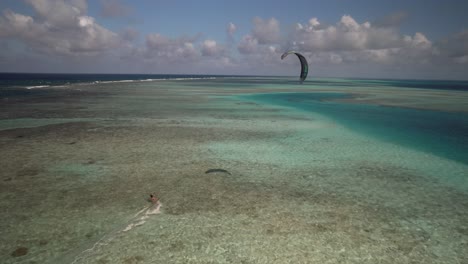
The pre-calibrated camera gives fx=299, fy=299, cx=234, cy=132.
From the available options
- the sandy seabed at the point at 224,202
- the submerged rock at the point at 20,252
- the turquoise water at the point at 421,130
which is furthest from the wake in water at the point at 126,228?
the turquoise water at the point at 421,130

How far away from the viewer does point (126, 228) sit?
22.7 ft

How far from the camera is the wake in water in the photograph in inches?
234

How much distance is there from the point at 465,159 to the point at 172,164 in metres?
13.1

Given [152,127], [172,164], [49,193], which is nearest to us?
[49,193]

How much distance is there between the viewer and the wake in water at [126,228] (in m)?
5.95

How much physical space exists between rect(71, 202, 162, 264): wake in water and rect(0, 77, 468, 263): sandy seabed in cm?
3

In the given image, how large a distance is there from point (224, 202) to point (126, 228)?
2.70 m

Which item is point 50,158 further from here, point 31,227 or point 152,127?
point 152,127

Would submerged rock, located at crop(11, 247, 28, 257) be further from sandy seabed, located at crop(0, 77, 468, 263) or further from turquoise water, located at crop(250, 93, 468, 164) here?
turquoise water, located at crop(250, 93, 468, 164)

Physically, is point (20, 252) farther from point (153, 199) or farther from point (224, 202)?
point (224, 202)

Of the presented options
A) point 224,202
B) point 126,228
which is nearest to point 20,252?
point 126,228

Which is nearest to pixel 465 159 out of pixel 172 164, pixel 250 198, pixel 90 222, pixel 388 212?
pixel 388 212

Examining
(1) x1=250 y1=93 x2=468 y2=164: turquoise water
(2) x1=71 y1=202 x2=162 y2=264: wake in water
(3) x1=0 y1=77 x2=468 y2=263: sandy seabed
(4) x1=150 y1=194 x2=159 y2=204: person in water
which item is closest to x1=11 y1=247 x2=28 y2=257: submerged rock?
(3) x1=0 y1=77 x2=468 y2=263: sandy seabed

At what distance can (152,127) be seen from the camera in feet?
63.4
